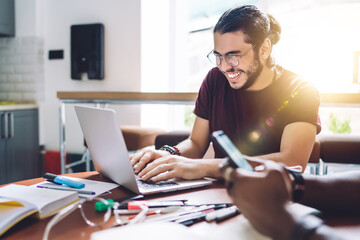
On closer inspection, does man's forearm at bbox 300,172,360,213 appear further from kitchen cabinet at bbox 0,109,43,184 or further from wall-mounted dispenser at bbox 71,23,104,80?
kitchen cabinet at bbox 0,109,43,184

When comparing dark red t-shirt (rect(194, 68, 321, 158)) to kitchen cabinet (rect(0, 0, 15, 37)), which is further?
kitchen cabinet (rect(0, 0, 15, 37))

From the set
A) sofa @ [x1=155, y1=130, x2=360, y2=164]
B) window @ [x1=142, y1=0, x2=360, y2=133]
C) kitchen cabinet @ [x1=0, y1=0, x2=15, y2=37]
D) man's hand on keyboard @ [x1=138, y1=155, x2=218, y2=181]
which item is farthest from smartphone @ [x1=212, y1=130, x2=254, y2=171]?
kitchen cabinet @ [x1=0, y1=0, x2=15, y2=37]

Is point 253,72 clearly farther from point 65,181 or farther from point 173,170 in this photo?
point 65,181

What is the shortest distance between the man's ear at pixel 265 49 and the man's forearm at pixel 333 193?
730 mm

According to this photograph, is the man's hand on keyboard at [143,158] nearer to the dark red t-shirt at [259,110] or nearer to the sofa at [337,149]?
the dark red t-shirt at [259,110]

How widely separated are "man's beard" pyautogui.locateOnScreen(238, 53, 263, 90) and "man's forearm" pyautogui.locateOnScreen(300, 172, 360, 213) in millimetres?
664

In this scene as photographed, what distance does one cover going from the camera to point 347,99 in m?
1.55

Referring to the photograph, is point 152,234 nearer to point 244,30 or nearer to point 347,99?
point 244,30

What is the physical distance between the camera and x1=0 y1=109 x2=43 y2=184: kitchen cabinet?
301 cm

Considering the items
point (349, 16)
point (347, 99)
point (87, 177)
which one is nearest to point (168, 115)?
point (349, 16)

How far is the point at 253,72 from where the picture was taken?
4.33 ft

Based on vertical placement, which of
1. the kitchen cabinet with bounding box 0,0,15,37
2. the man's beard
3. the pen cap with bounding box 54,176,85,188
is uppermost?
the kitchen cabinet with bounding box 0,0,15,37

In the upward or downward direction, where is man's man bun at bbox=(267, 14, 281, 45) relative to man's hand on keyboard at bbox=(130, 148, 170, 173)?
upward

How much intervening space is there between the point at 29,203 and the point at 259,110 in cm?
95
